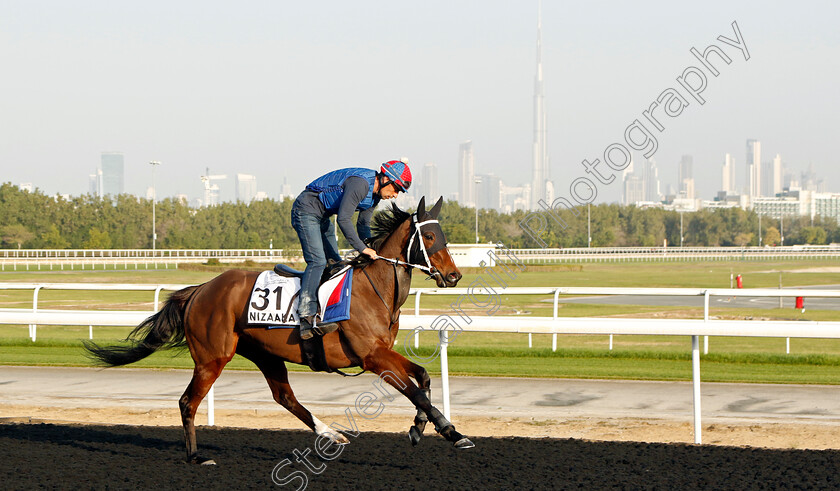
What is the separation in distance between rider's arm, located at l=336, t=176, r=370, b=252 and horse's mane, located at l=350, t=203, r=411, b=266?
19cm

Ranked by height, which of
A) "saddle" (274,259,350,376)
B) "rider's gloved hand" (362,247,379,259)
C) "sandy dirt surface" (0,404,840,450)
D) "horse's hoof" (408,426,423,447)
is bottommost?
"sandy dirt surface" (0,404,840,450)

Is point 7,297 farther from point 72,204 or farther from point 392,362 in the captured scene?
point 72,204

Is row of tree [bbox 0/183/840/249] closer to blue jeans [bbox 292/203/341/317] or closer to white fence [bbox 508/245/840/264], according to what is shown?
white fence [bbox 508/245/840/264]

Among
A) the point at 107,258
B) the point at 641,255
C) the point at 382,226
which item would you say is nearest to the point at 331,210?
the point at 382,226

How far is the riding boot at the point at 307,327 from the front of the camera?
5.29 metres

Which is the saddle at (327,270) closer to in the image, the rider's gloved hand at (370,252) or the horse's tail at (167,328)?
the rider's gloved hand at (370,252)

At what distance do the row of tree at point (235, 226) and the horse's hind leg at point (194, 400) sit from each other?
4205 cm

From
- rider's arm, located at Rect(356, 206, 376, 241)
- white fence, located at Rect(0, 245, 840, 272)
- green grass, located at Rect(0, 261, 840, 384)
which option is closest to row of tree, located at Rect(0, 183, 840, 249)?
white fence, located at Rect(0, 245, 840, 272)

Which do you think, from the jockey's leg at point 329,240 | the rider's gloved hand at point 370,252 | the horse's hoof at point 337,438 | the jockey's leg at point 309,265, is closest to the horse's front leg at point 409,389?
the jockey's leg at point 309,265

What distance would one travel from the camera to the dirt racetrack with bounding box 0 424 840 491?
470 cm

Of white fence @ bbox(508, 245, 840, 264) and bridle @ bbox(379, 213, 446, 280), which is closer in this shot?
bridle @ bbox(379, 213, 446, 280)

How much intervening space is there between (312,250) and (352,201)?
482 mm

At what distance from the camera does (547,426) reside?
725 cm

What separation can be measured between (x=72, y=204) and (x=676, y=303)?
65.3 meters
